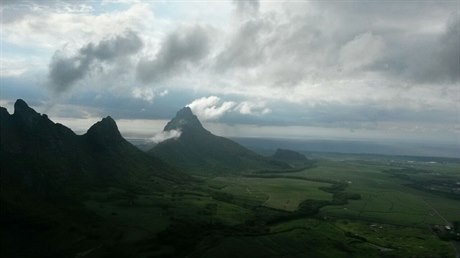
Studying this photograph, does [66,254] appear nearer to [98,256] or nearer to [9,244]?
[98,256]

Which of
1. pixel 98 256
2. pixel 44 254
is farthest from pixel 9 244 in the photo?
pixel 98 256

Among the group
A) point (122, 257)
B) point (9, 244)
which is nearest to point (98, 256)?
point (122, 257)

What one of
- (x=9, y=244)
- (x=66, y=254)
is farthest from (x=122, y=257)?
(x=9, y=244)

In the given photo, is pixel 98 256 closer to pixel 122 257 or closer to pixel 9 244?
pixel 122 257

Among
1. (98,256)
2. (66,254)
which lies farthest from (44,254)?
(98,256)

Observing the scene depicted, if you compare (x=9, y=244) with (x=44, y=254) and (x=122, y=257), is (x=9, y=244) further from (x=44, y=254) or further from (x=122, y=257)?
(x=122, y=257)
